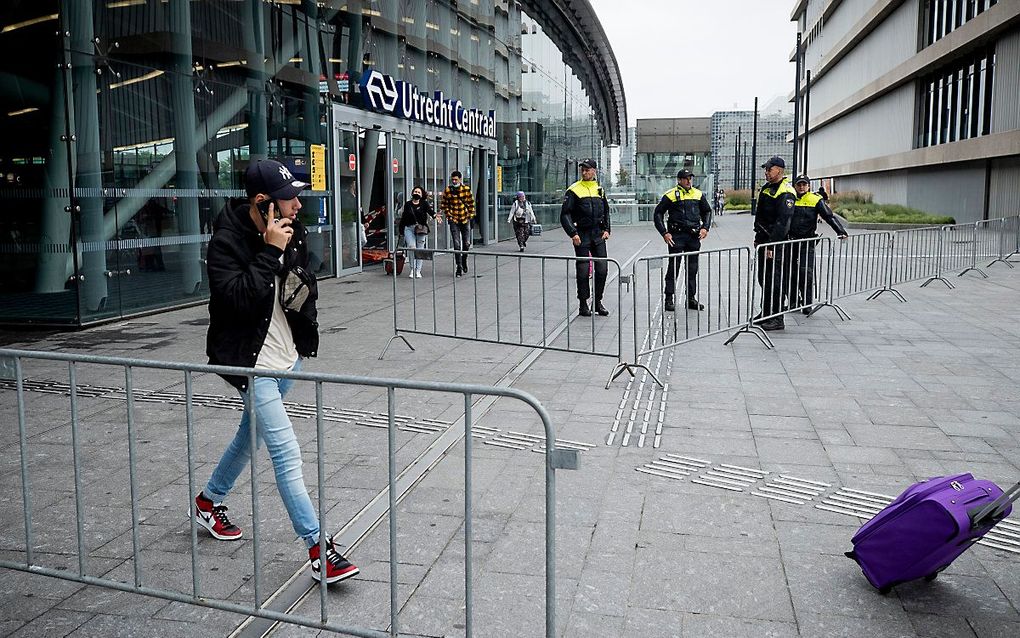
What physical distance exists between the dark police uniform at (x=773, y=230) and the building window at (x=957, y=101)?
25315 mm

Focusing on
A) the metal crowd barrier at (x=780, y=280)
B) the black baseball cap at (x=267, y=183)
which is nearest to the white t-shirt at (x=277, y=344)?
the black baseball cap at (x=267, y=183)

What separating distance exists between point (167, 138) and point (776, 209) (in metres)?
7.98

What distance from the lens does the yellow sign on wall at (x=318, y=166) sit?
16938 mm

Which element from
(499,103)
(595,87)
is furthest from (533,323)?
(595,87)

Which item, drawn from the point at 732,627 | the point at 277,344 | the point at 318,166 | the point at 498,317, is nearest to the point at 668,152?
the point at 318,166

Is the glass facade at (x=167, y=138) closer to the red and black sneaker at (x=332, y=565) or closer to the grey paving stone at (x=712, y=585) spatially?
the red and black sneaker at (x=332, y=565)

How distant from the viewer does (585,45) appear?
152 ft

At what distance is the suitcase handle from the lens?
3.64m

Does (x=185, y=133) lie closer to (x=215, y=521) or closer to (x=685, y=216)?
(x=685, y=216)

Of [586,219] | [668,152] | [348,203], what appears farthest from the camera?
[668,152]

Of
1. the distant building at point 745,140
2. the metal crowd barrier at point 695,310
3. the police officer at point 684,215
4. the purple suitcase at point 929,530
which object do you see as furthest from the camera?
the distant building at point 745,140

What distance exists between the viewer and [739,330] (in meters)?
10.0

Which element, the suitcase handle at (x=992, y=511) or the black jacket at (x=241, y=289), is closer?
the suitcase handle at (x=992, y=511)

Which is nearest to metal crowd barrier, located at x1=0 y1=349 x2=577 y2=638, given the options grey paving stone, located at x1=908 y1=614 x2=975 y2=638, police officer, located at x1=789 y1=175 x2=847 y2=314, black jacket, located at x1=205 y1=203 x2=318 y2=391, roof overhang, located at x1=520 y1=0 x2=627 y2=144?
black jacket, located at x1=205 y1=203 x2=318 y2=391
